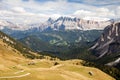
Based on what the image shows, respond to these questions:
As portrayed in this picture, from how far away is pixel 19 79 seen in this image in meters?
113

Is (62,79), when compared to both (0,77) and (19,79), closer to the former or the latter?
(19,79)

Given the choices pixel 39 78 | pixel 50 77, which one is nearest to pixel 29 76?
pixel 39 78

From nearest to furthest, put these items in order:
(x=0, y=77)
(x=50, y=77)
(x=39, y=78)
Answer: (x=0, y=77) → (x=39, y=78) → (x=50, y=77)

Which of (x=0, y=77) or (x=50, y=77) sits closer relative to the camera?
(x=0, y=77)

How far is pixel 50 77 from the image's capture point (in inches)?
5182

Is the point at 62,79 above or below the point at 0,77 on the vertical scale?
below

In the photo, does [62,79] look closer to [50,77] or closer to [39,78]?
[50,77]

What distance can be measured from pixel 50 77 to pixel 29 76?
13384 mm

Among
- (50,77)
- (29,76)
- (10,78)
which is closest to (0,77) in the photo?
(10,78)

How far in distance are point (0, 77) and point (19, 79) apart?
8916 millimetres

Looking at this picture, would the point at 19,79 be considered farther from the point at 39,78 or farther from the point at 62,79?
the point at 62,79

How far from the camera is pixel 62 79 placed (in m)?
137

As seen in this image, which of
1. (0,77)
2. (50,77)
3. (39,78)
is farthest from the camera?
(50,77)

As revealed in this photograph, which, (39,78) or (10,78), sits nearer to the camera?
(10,78)
